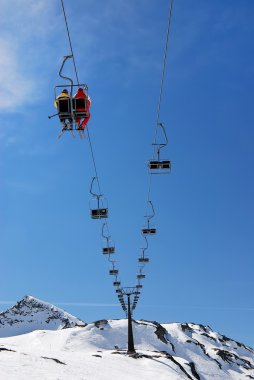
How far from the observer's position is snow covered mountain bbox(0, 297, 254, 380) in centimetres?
3061

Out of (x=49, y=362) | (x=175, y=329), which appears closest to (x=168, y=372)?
(x=49, y=362)

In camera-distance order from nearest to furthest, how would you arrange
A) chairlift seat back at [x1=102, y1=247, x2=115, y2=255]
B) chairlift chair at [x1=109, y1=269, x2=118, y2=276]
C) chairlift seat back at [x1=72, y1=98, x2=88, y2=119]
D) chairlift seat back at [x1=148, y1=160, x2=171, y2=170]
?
1. chairlift seat back at [x1=72, y1=98, x2=88, y2=119]
2. chairlift seat back at [x1=148, y1=160, x2=171, y2=170]
3. chairlift seat back at [x1=102, y1=247, x2=115, y2=255]
4. chairlift chair at [x1=109, y1=269, x2=118, y2=276]

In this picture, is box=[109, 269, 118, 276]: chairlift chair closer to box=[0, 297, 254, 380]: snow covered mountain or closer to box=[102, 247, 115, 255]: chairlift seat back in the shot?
box=[102, 247, 115, 255]: chairlift seat back

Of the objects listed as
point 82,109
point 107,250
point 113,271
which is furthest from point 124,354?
point 82,109

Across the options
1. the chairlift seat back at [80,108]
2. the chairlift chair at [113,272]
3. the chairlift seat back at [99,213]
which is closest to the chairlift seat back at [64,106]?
the chairlift seat back at [80,108]

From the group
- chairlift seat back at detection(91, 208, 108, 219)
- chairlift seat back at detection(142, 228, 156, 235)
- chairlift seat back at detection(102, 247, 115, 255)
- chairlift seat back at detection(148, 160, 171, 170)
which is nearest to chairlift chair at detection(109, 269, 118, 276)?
chairlift seat back at detection(102, 247, 115, 255)

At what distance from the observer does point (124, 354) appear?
5100cm

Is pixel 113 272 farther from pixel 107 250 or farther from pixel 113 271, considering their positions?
pixel 107 250

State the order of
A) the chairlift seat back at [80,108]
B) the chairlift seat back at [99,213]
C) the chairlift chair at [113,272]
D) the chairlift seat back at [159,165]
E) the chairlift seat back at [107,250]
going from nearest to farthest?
the chairlift seat back at [80,108], the chairlift seat back at [159,165], the chairlift seat back at [99,213], the chairlift seat back at [107,250], the chairlift chair at [113,272]

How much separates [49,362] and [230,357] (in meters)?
131

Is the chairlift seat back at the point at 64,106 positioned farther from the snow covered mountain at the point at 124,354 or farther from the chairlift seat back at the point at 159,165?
the snow covered mountain at the point at 124,354

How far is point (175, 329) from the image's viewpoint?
157500mm

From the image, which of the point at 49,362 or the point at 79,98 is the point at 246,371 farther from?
the point at 79,98

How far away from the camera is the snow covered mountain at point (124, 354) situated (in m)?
30.6
